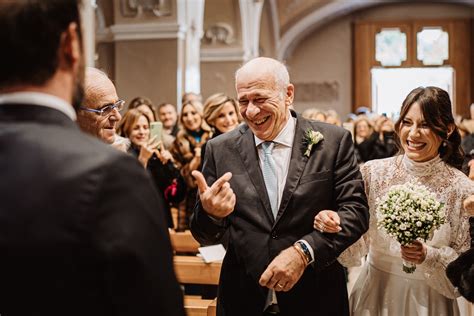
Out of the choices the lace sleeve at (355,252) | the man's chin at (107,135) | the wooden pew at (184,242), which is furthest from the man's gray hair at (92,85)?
the wooden pew at (184,242)

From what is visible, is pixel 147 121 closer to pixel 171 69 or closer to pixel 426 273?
pixel 426 273

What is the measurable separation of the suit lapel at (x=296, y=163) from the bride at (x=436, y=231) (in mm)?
482

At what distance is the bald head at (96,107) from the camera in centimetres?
251

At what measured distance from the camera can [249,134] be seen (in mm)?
2877

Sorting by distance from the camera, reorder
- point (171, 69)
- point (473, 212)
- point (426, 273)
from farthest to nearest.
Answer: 1. point (171, 69)
2. point (426, 273)
3. point (473, 212)

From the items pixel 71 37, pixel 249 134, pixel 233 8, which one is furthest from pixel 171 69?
pixel 71 37

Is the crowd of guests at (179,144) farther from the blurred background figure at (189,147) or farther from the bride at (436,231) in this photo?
the bride at (436,231)

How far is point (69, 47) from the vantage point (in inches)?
51.1

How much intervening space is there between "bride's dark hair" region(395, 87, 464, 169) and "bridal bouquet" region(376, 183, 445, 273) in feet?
1.10

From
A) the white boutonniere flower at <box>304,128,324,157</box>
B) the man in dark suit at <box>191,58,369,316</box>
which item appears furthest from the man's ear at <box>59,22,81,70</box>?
the white boutonniere flower at <box>304,128,324,157</box>

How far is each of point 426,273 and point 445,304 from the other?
0.68 feet

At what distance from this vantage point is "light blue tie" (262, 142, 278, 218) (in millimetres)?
2723

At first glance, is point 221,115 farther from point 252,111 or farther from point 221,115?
point 252,111

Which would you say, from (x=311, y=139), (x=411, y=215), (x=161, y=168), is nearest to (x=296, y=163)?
(x=311, y=139)
